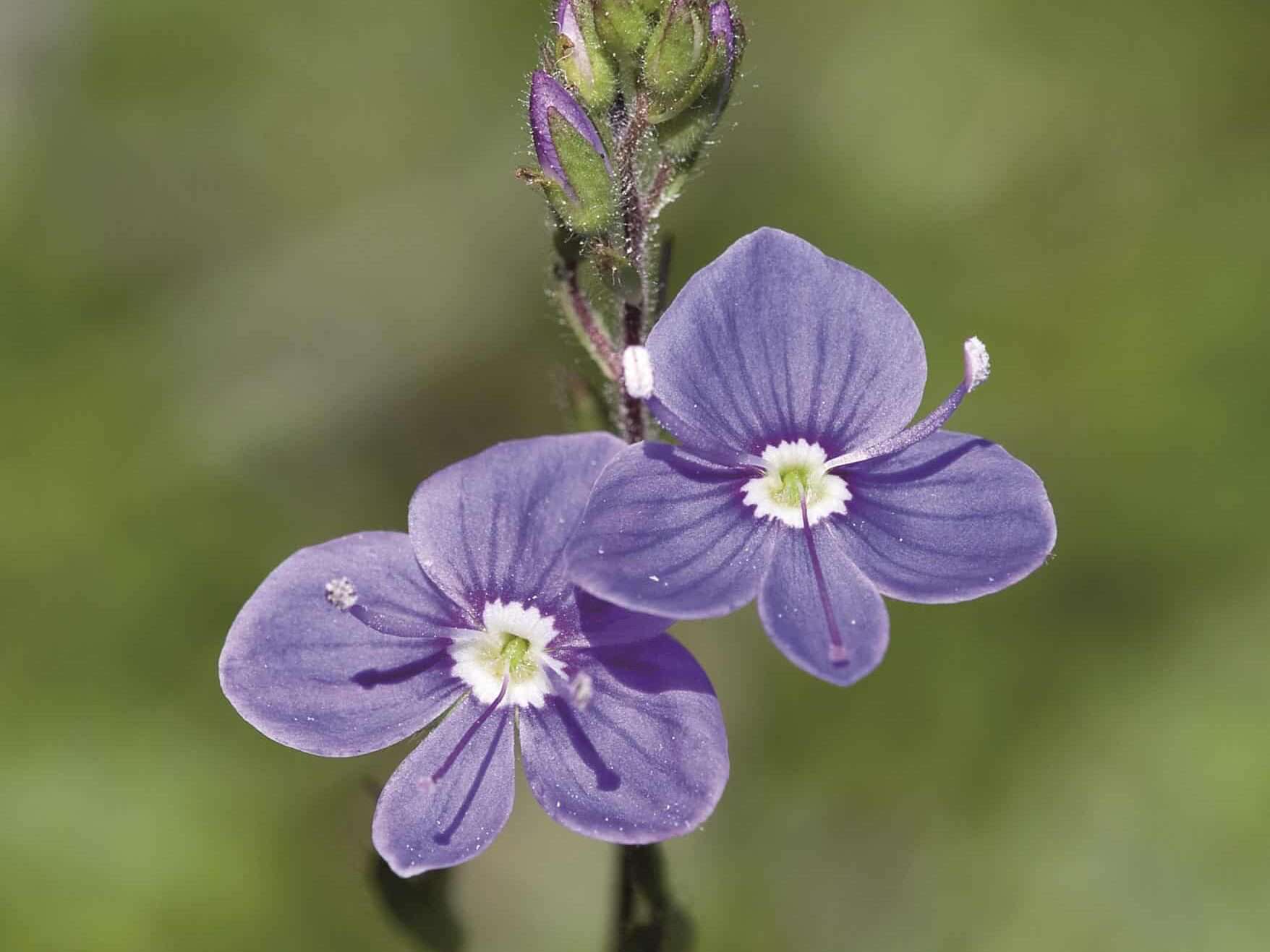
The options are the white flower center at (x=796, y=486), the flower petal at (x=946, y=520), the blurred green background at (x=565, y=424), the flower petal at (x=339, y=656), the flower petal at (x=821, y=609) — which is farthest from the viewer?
the blurred green background at (x=565, y=424)

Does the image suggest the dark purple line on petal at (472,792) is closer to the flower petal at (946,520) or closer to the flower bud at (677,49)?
the flower petal at (946,520)

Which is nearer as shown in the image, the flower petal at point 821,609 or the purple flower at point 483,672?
the flower petal at point 821,609

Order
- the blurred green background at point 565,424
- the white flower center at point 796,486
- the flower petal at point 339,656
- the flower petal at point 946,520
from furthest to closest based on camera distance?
the blurred green background at point 565,424 → the white flower center at point 796,486 → the flower petal at point 339,656 → the flower petal at point 946,520

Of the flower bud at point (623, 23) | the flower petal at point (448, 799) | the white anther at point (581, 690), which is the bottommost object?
the flower petal at point (448, 799)

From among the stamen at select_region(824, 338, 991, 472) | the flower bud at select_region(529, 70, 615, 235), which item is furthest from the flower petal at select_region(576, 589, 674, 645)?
the flower bud at select_region(529, 70, 615, 235)

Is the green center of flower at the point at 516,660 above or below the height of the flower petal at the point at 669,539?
below

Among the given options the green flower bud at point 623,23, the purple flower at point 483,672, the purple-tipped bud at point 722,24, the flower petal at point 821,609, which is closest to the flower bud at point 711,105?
the purple-tipped bud at point 722,24
